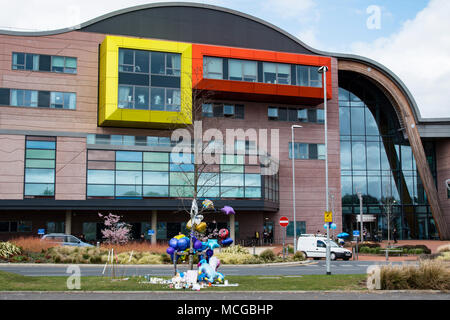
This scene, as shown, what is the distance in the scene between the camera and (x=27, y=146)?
41.7 meters

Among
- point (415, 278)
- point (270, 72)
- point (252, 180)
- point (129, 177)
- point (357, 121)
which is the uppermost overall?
point (270, 72)

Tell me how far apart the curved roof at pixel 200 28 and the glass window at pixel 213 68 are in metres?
2.93

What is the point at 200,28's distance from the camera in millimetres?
48719

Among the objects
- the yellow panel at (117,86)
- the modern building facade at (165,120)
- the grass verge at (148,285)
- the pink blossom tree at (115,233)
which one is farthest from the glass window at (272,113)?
the grass verge at (148,285)

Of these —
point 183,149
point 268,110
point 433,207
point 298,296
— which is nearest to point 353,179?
point 433,207

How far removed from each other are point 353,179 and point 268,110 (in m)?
14.5

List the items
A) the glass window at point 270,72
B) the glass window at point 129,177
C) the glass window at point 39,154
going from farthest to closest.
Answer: the glass window at point 270,72, the glass window at point 129,177, the glass window at point 39,154

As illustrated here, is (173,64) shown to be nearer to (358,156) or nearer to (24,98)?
(24,98)

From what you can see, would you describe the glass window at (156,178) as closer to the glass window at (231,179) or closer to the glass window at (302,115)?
the glass window at (231,179)

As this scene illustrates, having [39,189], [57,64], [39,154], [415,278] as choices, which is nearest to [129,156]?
[39,154]

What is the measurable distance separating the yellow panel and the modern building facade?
9 centimetres

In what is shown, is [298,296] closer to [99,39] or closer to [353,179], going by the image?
[99,39]

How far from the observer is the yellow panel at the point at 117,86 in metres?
42.7

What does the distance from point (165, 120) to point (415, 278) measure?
31.1m
